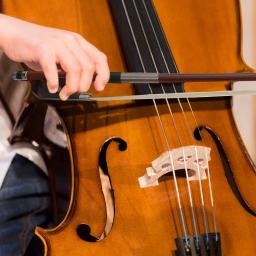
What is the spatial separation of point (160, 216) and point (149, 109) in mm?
197

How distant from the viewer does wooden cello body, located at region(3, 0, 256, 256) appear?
2.03 ft

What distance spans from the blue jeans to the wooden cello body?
6.5 inches

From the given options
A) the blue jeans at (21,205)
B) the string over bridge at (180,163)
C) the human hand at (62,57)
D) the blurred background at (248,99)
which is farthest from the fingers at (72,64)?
the blurred background at (248,99)

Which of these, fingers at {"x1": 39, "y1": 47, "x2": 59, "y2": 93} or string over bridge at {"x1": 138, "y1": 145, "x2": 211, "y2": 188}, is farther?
string over bridge at {"x1": 138, "y1": 145, "x2": 211, "y2": 188}

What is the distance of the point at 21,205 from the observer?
800 mm

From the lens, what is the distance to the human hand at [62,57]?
53 cm

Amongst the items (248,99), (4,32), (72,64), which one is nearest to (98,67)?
(72,64)

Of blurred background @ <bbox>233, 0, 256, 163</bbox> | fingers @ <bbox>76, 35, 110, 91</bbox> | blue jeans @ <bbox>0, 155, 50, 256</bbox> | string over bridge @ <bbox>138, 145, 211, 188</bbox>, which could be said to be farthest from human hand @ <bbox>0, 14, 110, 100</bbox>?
blurred background @ <bbox>233, 0, 256, 163</bbox>

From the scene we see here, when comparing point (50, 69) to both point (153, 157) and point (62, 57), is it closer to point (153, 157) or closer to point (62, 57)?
point (62, 57)

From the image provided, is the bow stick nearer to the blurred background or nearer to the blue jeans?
the blue jeans

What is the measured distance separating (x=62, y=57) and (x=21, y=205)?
1.24 ft

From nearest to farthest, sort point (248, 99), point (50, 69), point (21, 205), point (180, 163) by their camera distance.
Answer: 1. point (50, 69)
2. point (180, 163)
3. point (21, 205)
4. point (248, 99)

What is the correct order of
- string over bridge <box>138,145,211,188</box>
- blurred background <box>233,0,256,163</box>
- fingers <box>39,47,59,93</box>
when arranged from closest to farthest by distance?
fingers <box>39,47,59,93</box> → string over bridge <box>138,145,211,188</box> → blurred background <box>233,0,256,163</box>

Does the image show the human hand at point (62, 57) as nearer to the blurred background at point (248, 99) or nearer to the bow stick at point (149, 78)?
the bow stick at point (149, 78)
